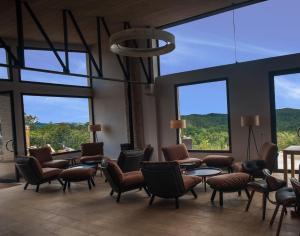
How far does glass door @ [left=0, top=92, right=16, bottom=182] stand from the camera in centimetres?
838

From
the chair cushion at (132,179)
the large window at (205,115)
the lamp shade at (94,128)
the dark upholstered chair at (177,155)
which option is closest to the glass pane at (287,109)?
the large window at (205,115)

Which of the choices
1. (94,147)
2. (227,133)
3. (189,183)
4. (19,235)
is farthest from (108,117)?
(19,235)

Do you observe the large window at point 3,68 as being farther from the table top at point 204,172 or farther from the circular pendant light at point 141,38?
the table top at point 204,172

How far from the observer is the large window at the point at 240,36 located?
280 inches

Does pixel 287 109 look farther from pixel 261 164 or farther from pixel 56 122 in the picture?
pixel 56 122

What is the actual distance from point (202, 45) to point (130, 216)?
18.7 ft

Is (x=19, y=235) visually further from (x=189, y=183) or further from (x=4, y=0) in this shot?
(x=4, y=0)

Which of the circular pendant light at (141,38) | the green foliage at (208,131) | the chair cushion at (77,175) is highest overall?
the circular pendant light at (141,38)

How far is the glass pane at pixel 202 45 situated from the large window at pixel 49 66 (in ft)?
10.5

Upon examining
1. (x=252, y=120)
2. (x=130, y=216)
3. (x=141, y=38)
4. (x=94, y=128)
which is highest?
(x=141, y=38)

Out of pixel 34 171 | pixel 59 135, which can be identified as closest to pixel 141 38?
pixel 34 171

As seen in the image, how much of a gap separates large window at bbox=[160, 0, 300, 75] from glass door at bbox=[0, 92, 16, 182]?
4934mm

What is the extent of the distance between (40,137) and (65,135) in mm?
898

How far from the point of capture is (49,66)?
946 centimetres
